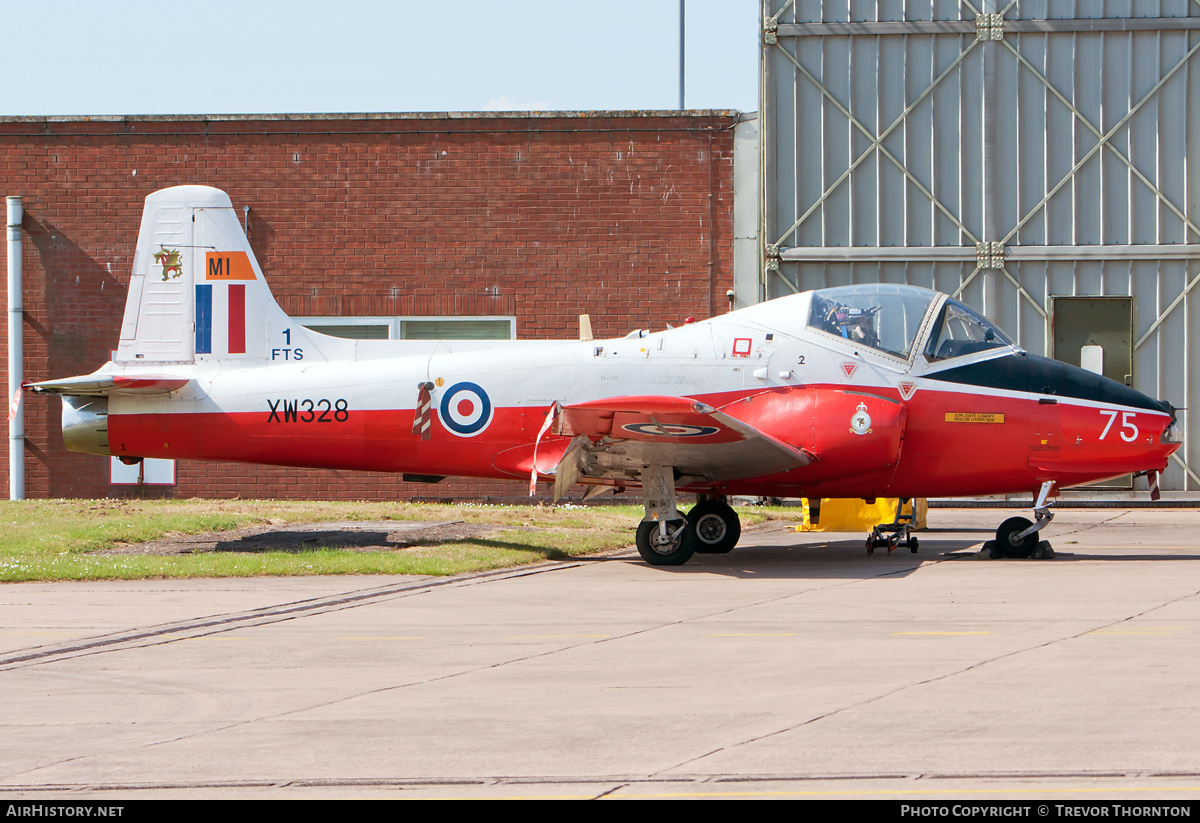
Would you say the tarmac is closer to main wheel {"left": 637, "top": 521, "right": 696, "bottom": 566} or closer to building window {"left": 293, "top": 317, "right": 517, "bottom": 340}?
main wheel {"left": 637, "top": 521, "right": 696, "bottom": 566}

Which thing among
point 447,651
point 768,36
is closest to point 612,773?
point 447,651

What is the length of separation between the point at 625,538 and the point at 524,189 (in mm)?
8575

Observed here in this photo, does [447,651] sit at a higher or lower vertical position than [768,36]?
lower


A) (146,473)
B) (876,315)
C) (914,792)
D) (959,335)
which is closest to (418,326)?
(146,473)

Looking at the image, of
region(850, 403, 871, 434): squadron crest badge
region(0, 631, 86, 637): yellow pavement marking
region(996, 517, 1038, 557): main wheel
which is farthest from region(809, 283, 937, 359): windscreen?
region(0, 631, 86, 637): yellow pavement marking

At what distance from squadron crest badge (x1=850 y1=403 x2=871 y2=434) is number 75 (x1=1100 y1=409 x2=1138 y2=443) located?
8.06 feet

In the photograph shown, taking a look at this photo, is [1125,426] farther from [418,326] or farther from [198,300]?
[418,326]

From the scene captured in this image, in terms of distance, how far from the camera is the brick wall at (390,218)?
20547 millimetres

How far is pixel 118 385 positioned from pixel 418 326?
8239 millimetres

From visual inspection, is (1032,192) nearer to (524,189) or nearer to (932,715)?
(524,189)

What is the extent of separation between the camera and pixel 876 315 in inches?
476

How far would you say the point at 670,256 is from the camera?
2053 centimetres

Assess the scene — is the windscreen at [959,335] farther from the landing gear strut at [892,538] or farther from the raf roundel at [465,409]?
the raf roundel at [465,409]

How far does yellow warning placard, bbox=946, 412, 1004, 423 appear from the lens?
39.0 feet
